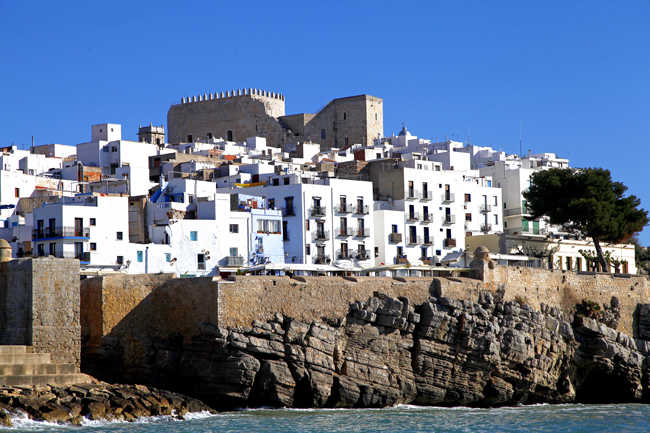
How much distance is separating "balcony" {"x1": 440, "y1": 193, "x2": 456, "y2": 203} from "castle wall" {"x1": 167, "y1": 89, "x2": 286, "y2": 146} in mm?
35638

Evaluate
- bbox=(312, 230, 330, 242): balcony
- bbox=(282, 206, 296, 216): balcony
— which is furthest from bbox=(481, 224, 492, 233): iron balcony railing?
bbox=(282, 206, 296, 216): balcony

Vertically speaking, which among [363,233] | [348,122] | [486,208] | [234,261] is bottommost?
[234,261]

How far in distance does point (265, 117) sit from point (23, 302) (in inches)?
2505

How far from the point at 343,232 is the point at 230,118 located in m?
44.9

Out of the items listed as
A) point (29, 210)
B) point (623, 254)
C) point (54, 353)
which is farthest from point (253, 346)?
point (623, 254)

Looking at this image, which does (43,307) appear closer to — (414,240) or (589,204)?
(414,240)

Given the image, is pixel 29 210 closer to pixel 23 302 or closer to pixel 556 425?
pixel 23 302

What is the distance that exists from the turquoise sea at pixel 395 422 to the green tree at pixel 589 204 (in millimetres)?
18137

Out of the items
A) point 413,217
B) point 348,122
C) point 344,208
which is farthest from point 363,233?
point 348,122

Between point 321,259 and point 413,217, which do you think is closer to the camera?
point 321,259

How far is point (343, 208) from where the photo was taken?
62125 mm

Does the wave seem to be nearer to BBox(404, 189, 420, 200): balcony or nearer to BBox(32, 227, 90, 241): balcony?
BBox(32, 227, 90, 241): balcony

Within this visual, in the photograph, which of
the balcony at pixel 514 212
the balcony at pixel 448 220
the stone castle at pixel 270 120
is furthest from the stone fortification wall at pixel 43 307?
the stone castle at pixel 270 120

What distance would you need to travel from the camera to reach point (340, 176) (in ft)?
233
